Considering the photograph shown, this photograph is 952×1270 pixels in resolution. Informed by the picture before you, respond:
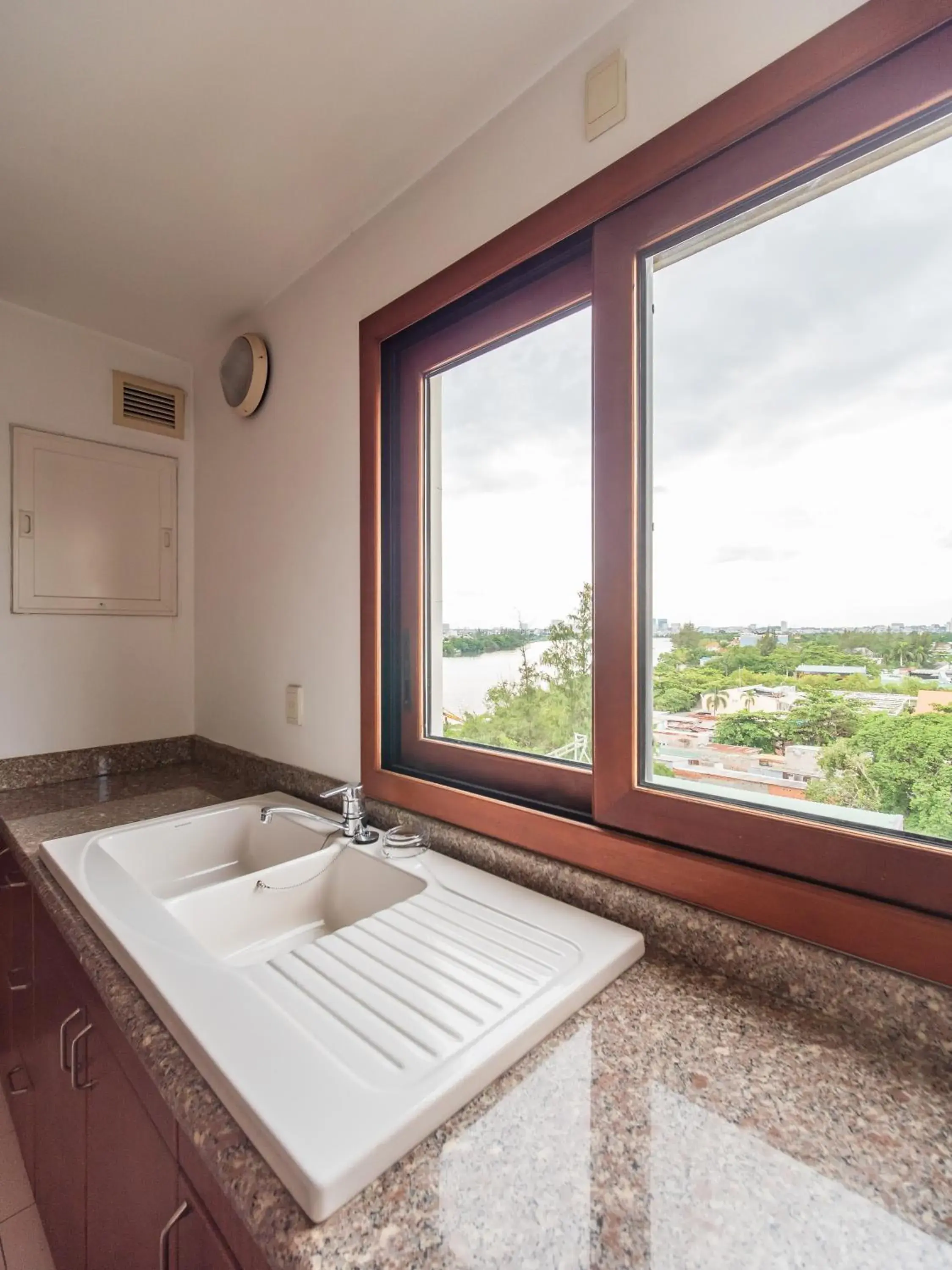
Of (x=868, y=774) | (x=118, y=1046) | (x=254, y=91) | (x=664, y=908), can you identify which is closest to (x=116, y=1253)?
(x=118, y=1046)

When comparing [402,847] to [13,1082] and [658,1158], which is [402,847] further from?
[13,1082]

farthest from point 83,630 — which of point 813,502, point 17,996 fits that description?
point 813,502

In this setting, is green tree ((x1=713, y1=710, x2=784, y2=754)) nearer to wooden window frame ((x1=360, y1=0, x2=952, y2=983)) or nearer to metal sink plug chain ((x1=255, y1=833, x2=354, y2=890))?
wooden window frame ((x1=360, y1=0, x2=952, y2=983))

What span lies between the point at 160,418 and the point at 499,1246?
7.57 ft

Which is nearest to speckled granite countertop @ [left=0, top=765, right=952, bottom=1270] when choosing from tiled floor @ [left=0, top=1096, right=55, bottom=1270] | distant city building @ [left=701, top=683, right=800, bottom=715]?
distant city building @ [left=701, top=683, right=800, bottom=715]

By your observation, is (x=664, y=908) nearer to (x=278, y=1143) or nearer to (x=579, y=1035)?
(x=579, y=1035)

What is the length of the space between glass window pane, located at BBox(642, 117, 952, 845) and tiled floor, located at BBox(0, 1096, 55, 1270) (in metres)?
1.60

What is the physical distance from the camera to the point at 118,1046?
31.2 inches

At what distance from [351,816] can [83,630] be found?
1.25 metres

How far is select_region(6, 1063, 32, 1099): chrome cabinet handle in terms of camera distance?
1295 millimetres

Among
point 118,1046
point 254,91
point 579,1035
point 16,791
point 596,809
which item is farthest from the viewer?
point 16,791

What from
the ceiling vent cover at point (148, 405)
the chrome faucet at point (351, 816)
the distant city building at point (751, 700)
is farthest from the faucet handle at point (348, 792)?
the ceiling vent cover at point (148, 405)

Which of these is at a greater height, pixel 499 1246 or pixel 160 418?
pixel 160 418

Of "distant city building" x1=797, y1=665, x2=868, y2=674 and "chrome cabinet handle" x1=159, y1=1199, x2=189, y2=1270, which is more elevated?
"distant city building" x1=797, y1=665, x2=868, y2=674
